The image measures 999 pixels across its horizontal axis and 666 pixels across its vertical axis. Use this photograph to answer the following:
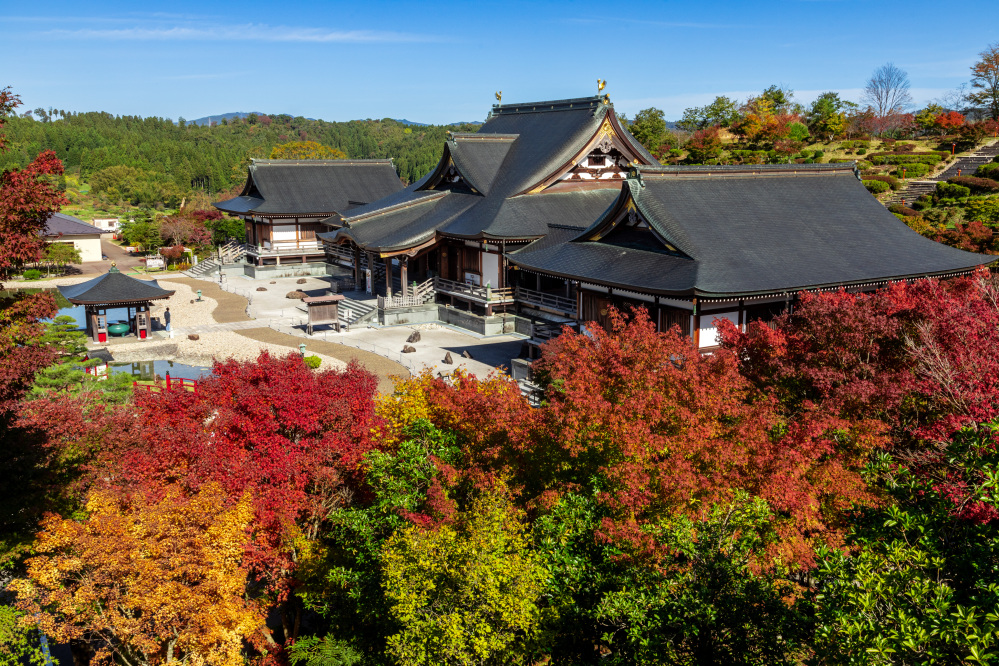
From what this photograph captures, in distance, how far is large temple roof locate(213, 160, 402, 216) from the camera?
172 ft

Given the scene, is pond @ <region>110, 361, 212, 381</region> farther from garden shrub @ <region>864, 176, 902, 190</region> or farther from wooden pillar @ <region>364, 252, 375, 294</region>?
garden shrub @ <region>864, 176, 902, 190</region>

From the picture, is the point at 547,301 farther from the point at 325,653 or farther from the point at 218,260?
the point at 218,260

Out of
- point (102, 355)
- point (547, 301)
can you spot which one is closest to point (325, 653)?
point (547, 301)

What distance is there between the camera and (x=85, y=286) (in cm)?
3334

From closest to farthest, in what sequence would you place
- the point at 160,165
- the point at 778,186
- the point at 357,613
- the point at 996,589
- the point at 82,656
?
the point at 996,589
the point at 357,613
the point at 82,656
the point at 778,186
the point at 160,165

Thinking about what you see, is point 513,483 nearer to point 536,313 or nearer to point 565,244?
point 565,244

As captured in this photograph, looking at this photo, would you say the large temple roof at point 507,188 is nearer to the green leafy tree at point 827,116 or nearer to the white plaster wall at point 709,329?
the white plaster wall at point 709,329

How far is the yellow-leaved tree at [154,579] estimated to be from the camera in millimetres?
10469

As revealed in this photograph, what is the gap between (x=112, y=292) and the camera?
32531mm

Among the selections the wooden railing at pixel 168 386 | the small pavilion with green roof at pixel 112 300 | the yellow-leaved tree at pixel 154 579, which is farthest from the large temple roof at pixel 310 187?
the yellow-leaved tree at pixel 154 579

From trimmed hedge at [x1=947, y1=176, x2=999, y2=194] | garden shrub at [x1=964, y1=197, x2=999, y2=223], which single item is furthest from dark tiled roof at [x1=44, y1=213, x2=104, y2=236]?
trimmed hedge at [x1=947, y1=176, x2=999, y2=194]

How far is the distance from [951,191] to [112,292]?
4776 centimetres

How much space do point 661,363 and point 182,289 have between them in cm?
4023

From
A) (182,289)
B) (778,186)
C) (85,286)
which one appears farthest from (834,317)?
(182,289)
